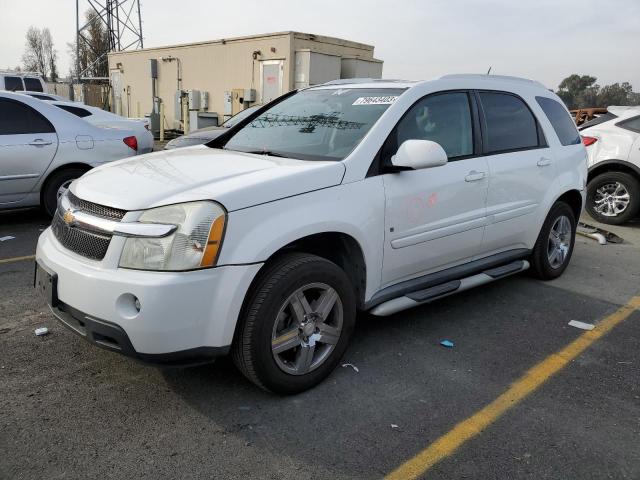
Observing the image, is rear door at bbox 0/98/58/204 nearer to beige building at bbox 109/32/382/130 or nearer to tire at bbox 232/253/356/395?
tire at bbox 232/253/356/395

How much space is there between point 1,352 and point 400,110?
2.90 meters

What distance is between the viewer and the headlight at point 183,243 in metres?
2.53

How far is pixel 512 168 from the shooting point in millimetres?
4246

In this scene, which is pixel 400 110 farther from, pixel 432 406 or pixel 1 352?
pixel 1 352

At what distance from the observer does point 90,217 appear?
2.80m

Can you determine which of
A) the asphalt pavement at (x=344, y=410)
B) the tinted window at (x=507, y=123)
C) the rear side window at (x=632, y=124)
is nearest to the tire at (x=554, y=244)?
the tinted window at (x=507, y=123)

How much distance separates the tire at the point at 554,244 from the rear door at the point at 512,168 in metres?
0.25

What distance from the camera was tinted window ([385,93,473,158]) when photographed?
11.6ft

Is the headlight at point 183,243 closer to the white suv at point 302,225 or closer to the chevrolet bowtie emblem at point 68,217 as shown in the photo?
the white suv at point 302,225

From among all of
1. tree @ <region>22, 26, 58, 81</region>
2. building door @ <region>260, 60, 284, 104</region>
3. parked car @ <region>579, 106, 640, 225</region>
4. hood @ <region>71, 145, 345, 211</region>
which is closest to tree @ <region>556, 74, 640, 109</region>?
building door @ <region>260, 60, 284, 104</region>

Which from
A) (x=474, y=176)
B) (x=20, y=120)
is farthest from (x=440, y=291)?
(x=20, y=120)

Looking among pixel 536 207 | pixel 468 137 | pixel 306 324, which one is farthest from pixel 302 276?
pixel 536 207

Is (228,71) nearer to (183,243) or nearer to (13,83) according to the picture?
(13,83)

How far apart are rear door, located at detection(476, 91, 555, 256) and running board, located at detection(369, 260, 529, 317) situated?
161mm
